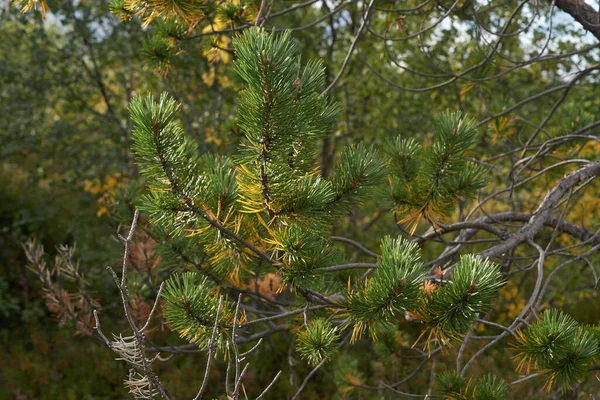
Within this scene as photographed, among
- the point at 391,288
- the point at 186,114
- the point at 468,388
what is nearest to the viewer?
the point at 391,288

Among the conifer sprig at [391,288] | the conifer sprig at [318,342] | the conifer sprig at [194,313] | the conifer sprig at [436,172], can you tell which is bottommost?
the conifer sprig at [194,313]

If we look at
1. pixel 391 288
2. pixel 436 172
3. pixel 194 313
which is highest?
pixel 436 172

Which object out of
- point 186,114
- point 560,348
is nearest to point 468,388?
point 560,348

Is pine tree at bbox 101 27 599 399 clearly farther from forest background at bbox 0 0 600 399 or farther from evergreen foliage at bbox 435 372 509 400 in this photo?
forest background at bbox 0 0 600 399

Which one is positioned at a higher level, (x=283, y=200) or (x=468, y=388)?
(x=283, y=200)

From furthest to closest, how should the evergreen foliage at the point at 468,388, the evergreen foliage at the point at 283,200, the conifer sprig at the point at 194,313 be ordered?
the evergreen foliage at the point at 468,388
the conifer sprig at the point at 194,313
the evergreen foliage at the point at 283,200

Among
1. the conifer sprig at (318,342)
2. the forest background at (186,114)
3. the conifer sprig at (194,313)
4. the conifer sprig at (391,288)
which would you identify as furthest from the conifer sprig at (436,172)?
the forest background at (186,114)

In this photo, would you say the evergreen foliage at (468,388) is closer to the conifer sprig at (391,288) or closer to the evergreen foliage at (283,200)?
the evergreen foliage at (283,200)

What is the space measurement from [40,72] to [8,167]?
8.62 ft

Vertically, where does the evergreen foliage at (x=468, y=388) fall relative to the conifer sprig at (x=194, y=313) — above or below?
above

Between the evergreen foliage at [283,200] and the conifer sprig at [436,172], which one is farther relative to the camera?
the conifer sprig at [436,172]

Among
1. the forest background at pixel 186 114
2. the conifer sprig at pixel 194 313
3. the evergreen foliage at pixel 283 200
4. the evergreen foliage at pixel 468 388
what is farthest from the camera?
the forest background at pixel 186 114

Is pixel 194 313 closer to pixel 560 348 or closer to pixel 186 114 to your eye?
pixel 560 348

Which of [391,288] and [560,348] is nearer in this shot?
[391,288]
